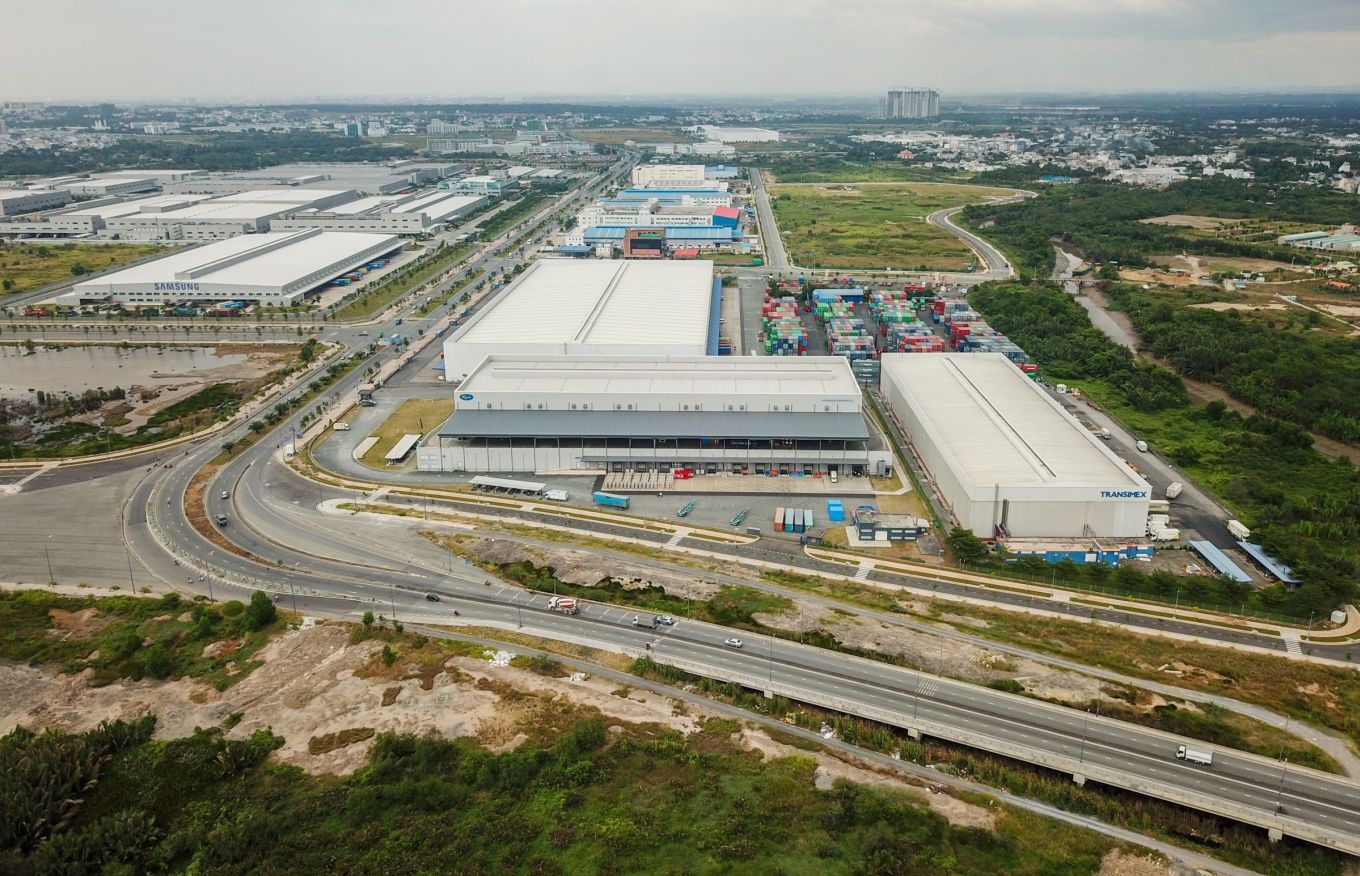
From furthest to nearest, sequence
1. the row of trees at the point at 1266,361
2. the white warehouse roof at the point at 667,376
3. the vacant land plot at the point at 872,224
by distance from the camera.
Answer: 1. the vacant land plot at the point at 872,224
2. the row of trees at the point at 1266,361
3. the white warehouse roof at the point at 667,376

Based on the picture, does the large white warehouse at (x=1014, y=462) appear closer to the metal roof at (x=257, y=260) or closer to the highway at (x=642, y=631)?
the highway at (x=642, y=631)

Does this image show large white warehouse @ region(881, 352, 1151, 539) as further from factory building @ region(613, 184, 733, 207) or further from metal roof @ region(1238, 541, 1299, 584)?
factory building @ region(613, 184, 733, 207)

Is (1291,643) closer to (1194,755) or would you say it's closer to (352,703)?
(1194,755)

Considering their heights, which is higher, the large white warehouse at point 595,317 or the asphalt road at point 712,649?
the large white warehouse at point 595,317

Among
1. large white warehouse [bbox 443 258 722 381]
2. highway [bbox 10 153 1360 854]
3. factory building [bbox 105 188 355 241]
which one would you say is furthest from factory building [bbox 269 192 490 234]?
highway [bbox 10 153 1360 854]

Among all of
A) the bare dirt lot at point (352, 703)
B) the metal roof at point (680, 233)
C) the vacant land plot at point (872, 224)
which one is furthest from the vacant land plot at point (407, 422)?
the metal roof at point (680, 233)

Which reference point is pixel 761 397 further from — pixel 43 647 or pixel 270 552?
pixel 43 647

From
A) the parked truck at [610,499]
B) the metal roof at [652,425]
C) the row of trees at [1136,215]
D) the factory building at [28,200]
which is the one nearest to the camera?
the parked truck at [610,499]

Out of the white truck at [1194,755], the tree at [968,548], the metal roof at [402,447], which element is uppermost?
the metal roof at [402,447]

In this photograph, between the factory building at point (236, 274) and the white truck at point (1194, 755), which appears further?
the factory building at point (236, 274)
